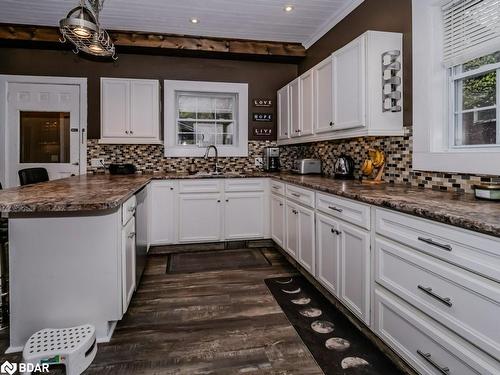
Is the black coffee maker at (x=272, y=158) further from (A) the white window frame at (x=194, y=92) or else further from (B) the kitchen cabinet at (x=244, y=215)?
(B) the kitchen cabinet at (x=244, y=215)

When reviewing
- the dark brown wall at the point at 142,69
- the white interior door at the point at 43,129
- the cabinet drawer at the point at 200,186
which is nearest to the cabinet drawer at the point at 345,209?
the cabinet drawer at the point at 200,186

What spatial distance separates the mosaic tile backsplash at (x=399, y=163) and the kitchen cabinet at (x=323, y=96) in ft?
1.23

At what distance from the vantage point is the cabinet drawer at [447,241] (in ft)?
→ 3.79

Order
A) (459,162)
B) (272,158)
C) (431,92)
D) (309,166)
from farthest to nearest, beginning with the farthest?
(272,158)
(309,166)
(431,92)
(459,162)

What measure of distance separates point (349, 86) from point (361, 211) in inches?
48.1

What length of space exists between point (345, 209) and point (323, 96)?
56.5 inches

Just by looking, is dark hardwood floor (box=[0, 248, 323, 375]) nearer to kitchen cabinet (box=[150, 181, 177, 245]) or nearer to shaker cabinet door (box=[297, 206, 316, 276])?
shaker cabinet door (box=[297, 206, 316, 276])

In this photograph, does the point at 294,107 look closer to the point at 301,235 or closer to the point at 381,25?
the point at 381,25

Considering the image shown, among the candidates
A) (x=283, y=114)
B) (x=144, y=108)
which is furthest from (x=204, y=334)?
(x=283, y=114)

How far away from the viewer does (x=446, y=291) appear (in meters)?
1.35

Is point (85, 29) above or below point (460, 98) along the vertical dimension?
above

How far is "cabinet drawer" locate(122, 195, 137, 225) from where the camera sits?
2.09 meters

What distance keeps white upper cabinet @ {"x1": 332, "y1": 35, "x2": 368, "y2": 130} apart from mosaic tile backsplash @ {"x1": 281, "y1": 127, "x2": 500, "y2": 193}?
1.16 feet

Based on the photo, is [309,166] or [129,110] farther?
[129,110]
